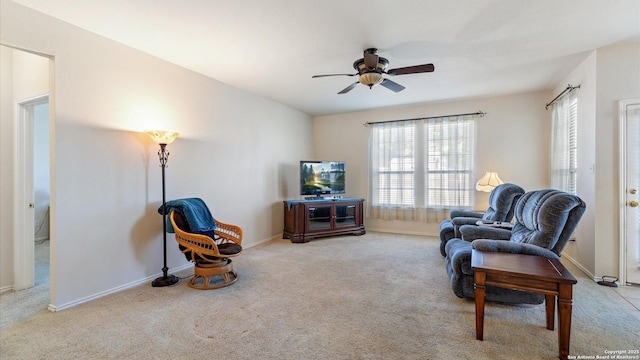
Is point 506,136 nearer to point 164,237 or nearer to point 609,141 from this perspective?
point 609,141

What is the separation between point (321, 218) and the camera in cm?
520

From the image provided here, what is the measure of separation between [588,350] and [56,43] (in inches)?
188

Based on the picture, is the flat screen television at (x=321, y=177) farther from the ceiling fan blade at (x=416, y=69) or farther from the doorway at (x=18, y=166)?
the doorway at (x=18, y=166)

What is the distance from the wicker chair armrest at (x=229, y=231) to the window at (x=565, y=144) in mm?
4399

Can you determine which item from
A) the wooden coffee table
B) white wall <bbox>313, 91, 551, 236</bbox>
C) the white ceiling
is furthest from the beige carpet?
the white ceiling

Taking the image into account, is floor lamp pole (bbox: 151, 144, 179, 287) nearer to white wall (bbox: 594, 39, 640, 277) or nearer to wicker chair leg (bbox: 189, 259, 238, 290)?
wicker chair leg (bbox: 189, 259, 238, 290)

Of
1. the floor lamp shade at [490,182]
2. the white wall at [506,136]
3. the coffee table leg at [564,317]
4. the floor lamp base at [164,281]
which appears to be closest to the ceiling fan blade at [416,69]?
the coffee table leg at [564,317]

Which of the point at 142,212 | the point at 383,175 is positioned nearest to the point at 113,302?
the point at 142,212

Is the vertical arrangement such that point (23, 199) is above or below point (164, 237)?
above

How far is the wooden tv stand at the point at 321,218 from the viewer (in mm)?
4988

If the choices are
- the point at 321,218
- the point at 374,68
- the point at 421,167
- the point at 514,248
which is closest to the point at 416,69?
the point at 374,68

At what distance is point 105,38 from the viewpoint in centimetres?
278

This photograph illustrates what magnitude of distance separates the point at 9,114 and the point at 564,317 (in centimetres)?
516

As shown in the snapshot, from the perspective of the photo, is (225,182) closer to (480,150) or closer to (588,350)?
(588,350)
